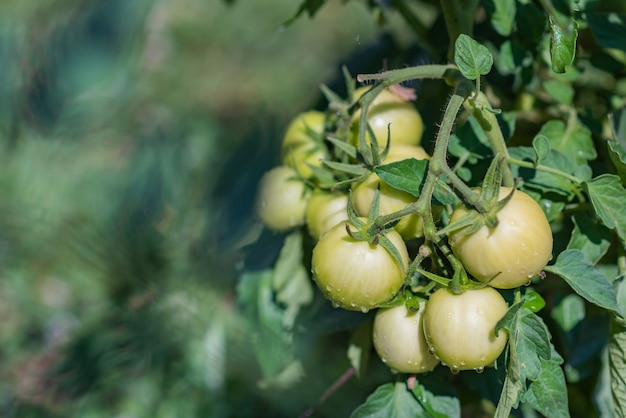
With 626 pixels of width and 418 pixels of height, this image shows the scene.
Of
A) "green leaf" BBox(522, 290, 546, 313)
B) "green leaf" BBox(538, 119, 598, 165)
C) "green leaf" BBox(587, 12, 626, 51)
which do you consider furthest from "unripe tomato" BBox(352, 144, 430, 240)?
"green leaf" BBox(587, 12, 626, 51)

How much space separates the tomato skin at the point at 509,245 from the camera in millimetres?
563

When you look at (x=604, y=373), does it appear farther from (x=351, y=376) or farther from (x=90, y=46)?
(x=90, y=46)

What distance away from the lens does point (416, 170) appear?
60 cm

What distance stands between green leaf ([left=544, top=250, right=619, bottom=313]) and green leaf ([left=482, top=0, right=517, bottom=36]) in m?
0.28

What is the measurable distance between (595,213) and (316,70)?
152 centimetres

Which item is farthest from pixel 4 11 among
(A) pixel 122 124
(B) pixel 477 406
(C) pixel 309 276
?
(B) pixel 477 406

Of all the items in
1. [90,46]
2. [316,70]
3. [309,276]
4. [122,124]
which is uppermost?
[90,46]

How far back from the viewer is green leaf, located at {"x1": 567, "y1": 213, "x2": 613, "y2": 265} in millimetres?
685

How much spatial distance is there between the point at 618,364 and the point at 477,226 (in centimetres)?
25

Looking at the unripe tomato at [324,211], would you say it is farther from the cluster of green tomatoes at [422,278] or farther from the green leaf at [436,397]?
the green leaf at [436,397]

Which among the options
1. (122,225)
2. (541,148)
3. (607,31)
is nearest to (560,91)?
(607,31)

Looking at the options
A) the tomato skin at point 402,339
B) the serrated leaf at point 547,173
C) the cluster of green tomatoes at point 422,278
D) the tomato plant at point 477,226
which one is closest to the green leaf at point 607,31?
the tomato plant at point 477,226

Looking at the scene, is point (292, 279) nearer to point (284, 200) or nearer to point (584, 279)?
point (284, 200)

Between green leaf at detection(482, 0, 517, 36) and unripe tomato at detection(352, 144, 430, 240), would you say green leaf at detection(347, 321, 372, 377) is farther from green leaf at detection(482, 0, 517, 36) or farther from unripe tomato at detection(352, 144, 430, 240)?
green leaf at detection(482, 0, 517, 36)
